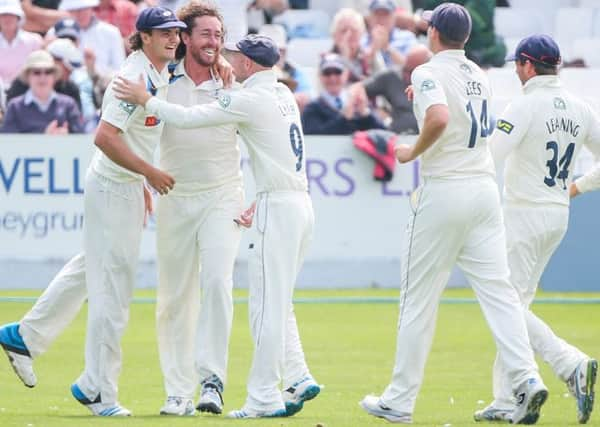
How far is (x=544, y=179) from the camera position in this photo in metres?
9.91

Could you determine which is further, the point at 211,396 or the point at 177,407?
the point at 177,407

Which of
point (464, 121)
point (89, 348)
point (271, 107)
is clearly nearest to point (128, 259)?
point (89, 348)

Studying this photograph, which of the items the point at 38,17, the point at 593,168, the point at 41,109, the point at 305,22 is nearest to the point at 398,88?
the point at 41,109

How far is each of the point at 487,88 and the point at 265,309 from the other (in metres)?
1.82

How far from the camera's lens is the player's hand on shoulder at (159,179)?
9.37 m

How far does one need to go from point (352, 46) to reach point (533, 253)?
10.9 metres

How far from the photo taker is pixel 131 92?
9.38m

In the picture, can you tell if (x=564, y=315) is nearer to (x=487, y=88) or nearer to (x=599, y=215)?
(x=599, y=215)

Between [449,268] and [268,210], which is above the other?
[268,210]

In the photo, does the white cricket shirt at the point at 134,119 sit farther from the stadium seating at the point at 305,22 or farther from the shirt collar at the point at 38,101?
the stadium seating at the point at 305,22

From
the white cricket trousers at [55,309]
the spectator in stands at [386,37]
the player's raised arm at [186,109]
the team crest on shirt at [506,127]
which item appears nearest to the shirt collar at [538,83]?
the team crest on shirt at [506,127]

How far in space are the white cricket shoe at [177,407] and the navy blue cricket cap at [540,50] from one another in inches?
118

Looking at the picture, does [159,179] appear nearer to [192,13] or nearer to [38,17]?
[192,13]

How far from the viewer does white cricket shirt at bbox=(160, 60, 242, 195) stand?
9922 millimetres
